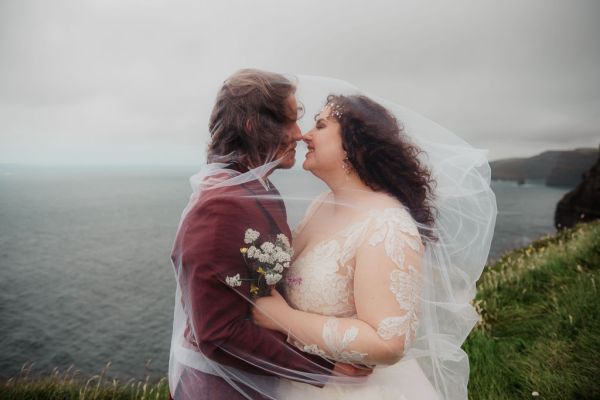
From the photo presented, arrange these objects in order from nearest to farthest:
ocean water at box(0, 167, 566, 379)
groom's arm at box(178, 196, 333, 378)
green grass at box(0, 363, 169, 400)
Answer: groom's arm at box(178, 196, 333, 378), green grass at box(0, 363, 169, 400), ocean water at box(0, 167, 566, 379)

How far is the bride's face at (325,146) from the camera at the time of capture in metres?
2.33

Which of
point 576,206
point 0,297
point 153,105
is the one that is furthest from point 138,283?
point 153,105

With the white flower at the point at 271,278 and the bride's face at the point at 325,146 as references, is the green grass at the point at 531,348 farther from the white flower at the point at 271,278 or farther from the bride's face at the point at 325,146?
the bride's face at the point at 325,146

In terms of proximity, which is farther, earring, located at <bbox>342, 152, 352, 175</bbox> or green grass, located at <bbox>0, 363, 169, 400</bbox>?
green grass, located at <bbox>0, 363, 169, 400</bbox>

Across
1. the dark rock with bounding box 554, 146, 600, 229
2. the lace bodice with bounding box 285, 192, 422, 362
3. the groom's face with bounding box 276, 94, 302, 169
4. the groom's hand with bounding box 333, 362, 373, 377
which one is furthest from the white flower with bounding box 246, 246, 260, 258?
the dark rock with bounding box 554, 146, 600, 229

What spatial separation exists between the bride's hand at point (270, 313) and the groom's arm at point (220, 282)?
0.05 m

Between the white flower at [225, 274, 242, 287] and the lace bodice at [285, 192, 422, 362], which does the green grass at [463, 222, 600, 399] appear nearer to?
the lace bodice at [285, 192, 422, 362]

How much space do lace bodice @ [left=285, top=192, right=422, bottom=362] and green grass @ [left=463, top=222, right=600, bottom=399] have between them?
6.28 ft

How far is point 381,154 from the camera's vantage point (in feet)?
7.63

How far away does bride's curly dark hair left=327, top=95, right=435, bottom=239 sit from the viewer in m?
2.29

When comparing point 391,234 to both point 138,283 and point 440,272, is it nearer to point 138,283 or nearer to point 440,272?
point 440,272

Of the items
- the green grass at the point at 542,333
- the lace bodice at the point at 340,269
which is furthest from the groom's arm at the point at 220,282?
the green grass at the point at 542,333

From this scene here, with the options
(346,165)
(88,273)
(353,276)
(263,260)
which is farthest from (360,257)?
(88,273)

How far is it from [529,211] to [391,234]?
87.7 meters
